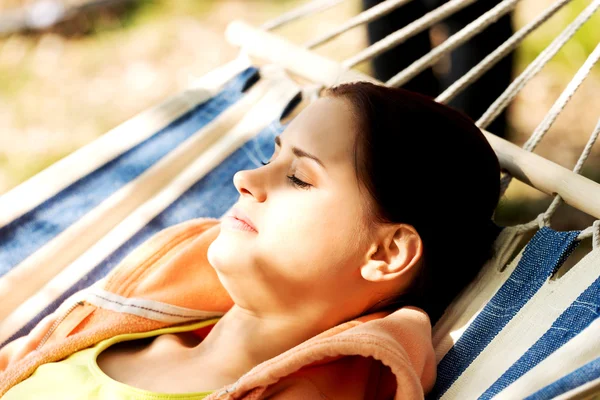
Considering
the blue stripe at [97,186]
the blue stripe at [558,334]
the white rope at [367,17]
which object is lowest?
the blue stripe at [558,334]

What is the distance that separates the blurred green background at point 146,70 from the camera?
2.74 meters

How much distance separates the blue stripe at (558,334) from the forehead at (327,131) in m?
0.38

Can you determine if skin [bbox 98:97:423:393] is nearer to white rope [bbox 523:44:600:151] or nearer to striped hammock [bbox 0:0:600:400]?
striped hammock [bbox 0:0:600:400]

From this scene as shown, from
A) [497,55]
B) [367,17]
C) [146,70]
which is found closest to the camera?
[497,55]

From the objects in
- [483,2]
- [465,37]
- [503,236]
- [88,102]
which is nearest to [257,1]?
[88,102]

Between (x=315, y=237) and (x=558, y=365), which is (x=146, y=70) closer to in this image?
(x=315, y=237)

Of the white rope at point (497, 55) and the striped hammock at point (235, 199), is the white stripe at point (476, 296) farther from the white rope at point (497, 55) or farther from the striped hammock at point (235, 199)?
the white rope at point (497, 55)

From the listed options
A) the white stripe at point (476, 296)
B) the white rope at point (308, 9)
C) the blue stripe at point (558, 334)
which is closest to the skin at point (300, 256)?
the white stripe at point (476, 296)

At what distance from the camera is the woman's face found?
1.11m

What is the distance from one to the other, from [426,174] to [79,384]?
0.61 m

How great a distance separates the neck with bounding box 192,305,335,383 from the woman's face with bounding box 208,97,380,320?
25mm

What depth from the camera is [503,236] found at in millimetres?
1268

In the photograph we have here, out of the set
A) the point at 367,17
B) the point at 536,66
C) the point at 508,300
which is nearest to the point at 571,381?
the point at 508,300

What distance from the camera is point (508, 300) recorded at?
118 cm
